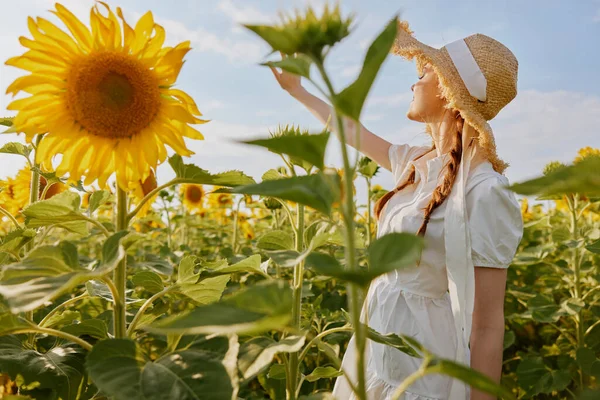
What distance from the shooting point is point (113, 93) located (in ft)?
3.76

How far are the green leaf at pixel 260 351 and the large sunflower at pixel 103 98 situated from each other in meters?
0.39

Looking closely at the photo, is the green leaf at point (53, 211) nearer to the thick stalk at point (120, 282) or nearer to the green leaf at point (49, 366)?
the thick stalk at point (120, 282)

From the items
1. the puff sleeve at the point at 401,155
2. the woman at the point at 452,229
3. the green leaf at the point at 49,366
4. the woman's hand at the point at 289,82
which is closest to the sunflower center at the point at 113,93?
the green leaf at the point at 49,366

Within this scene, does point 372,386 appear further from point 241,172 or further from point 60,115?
point 60,115

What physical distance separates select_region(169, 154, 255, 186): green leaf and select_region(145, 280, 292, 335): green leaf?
44 cm

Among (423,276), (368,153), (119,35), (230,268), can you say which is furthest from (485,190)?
Result: (119,35)

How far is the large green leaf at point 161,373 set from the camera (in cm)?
74

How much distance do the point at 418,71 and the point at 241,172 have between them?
5.19 ft

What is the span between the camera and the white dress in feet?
6.24

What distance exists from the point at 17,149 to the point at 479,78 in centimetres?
154

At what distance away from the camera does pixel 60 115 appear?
1098 millimetres

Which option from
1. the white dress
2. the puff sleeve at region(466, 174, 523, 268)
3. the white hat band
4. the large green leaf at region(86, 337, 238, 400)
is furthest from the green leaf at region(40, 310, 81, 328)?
the white hat band

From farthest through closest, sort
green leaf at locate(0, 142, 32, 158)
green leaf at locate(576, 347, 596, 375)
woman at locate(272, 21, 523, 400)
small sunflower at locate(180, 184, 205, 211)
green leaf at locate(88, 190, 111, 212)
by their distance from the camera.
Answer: small sunflower at locate(180, 184, 205, 211) < green leaf at locate(576, 347, 596, 375) < woman at locate(272, 21, 523, 400) < green leaf at locate(0, 142, 32, 158) < green leaf at locate(88, 190, 111, 212)

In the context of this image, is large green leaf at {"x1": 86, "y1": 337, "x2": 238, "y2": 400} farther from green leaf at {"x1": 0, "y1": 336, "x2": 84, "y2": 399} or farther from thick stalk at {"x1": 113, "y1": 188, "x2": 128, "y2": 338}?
green leaf at {"x1": 0, "y1": 336, "x2": 84, "y2": 399}
